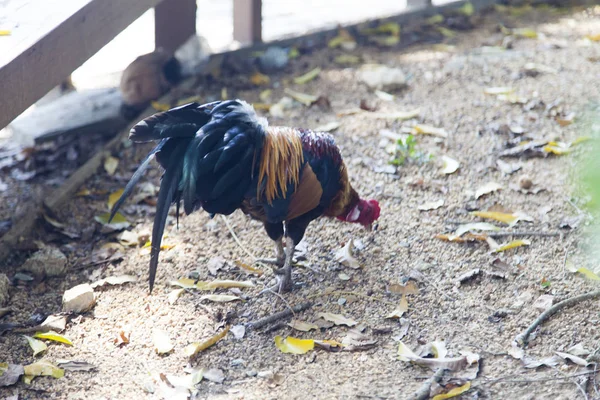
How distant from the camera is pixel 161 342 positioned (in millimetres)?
3115

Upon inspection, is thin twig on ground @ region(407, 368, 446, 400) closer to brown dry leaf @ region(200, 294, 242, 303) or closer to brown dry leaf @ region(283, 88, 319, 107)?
brown dry leaf @ region(200, 294, 242, 303)

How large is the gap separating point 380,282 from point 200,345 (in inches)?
38.0

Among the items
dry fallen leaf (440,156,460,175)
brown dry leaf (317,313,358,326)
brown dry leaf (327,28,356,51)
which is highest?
brown dry leaf (327,28,356,51)

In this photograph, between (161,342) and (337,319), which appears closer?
(161,342)

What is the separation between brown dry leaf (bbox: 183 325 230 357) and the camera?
3.04m

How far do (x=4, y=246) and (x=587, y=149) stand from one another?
3497mm

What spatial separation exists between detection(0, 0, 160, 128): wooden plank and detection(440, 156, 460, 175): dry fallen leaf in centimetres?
210

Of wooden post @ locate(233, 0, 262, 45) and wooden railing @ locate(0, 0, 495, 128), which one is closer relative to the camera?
wooden railing @ locate(0, 0, 495, 128)

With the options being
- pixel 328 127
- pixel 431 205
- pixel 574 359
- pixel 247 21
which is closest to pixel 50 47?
pixel 328 127

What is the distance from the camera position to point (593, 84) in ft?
17.2

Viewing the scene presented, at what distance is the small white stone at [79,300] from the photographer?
332 cm

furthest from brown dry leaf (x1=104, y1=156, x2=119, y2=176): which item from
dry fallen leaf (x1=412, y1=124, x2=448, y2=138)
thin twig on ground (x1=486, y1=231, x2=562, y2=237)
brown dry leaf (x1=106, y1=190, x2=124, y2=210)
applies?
thin twig on ground (x1=486, y1=231, x2=562, y2=237)

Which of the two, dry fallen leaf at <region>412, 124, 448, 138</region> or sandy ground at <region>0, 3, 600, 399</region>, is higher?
dry fallen leaf at <region>412, 124, 448, 138</region>

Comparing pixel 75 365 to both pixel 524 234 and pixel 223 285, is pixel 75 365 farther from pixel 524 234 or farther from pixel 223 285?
pixel 524 234
